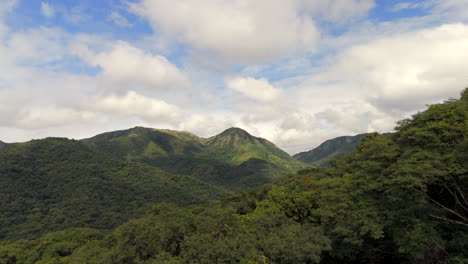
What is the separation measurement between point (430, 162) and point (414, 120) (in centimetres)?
716

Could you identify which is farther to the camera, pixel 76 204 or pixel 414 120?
pixel 76 204

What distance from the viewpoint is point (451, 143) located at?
2634 cm

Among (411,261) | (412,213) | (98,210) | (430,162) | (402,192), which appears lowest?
(98,210)

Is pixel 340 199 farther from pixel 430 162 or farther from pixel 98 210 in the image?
pixel 98 210

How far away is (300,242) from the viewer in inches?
1122

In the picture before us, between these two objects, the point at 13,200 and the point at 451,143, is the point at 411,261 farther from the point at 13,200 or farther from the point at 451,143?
the point at 13,200

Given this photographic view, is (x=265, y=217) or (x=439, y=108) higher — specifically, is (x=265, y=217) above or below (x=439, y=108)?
below

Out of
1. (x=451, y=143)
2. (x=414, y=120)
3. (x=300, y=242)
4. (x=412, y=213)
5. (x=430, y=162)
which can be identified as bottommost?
(x=300, y=242)

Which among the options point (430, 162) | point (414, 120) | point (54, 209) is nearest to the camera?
point (430, 162)

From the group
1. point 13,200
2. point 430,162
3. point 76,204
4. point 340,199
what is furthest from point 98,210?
point 430,162

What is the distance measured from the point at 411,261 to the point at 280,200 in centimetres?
2152

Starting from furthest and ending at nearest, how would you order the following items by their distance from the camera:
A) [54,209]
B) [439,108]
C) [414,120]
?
1. [54,209]
2. [414,120]
3. [439,108]

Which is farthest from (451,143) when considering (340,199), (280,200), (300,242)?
(280,200)

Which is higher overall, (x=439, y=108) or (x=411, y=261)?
(x=439, y=108)
